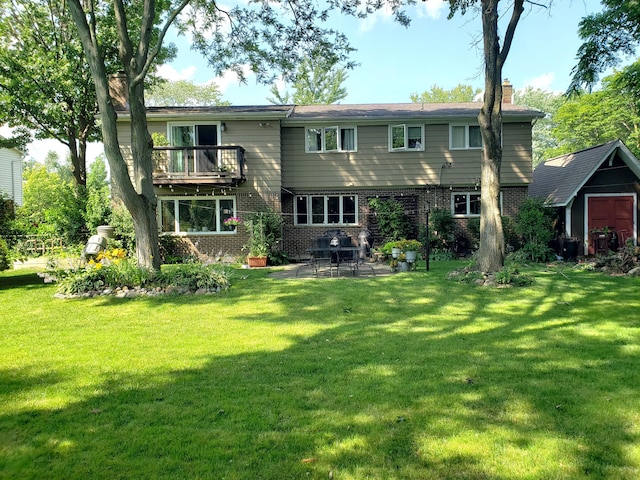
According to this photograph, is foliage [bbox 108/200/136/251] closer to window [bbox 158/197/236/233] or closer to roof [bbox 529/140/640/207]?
window [bbox 158/197/236/233]

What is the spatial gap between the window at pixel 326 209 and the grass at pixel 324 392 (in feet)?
33.6

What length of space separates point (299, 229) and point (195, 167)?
4.79m

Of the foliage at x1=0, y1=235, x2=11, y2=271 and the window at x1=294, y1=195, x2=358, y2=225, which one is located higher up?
the window at x1=294, y1=195, x2=358, y2=225

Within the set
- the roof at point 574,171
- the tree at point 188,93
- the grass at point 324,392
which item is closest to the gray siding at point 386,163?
the roof at point 574,171

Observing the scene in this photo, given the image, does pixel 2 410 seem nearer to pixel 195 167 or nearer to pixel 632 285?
pixel 632 285

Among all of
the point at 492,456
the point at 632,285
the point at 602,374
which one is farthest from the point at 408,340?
the point at 632,285

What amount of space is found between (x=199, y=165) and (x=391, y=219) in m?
7.75

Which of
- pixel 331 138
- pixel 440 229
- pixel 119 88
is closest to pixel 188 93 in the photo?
pixel 119 88

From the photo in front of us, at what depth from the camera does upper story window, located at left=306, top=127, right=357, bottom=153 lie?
57.7 ft

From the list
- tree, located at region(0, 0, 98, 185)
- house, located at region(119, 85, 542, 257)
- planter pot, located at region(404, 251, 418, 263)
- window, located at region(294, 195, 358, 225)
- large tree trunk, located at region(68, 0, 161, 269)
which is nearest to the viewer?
large tree trunk, located at region(68, 0, 161, 269)

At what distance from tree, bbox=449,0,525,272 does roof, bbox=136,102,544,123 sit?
607 centimetres

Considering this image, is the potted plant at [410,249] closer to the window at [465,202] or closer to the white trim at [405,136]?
the window at [465,202]

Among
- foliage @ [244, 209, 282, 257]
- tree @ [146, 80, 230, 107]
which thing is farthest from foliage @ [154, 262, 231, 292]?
tree @ [146, 80, 230, 107]

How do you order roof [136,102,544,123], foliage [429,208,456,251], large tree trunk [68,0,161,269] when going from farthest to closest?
foliage [429,208,456,251] < roof [136,102,544,123] < large tree trunk [68,0,161,269]
